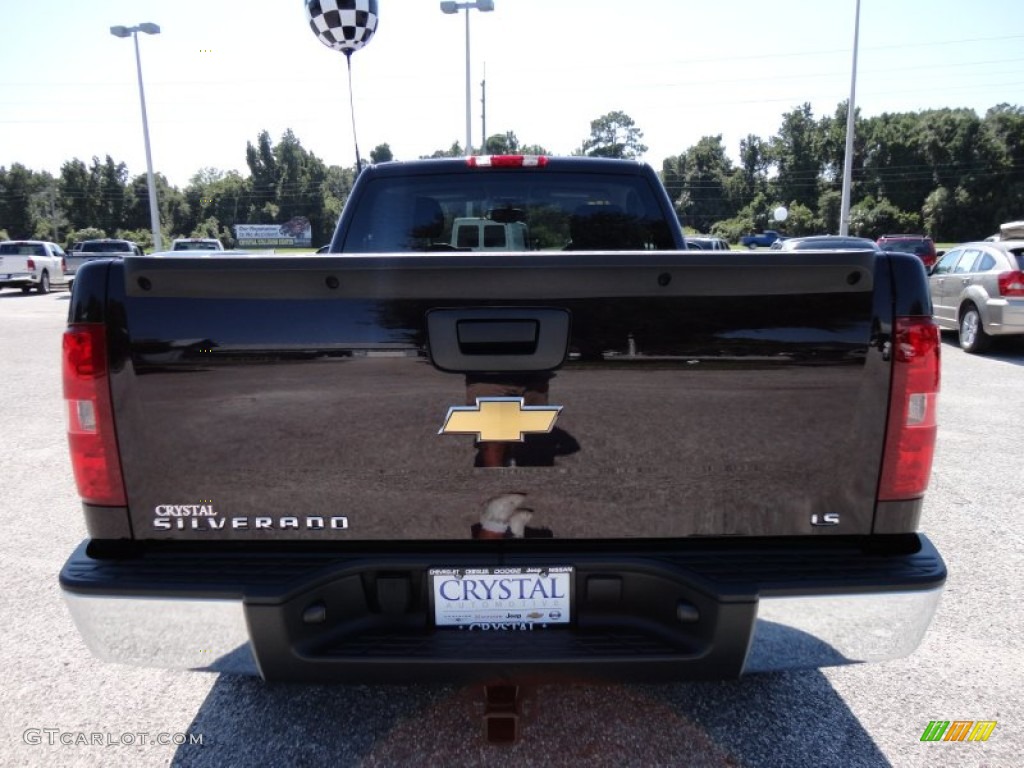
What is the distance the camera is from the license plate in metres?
1.80

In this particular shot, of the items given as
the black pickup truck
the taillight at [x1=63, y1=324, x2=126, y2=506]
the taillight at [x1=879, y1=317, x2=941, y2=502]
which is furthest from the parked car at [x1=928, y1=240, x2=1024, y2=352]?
the taillight at [x1=63, y1=324, x2=126, y2=506]

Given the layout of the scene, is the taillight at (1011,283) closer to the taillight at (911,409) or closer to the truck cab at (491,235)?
the truck cab at (491,235)

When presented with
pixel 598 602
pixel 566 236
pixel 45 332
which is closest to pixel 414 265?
pixel 598 602

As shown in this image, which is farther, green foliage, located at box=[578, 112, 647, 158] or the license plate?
green foliage, located at box=[578, 112, 647, 158]

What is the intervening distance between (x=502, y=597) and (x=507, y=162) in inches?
83.6

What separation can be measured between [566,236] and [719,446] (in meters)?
1.81

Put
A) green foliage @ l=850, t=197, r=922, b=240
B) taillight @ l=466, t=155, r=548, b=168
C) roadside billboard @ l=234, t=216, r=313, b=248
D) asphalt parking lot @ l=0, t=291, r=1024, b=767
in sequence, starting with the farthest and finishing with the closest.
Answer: roadside billboard @ l=234, t=216, r=313, b=248
green foliage @ l=850, t=197, r=922, b=240
taillight @ l=466, t=155, r=548, b=168
asphalt parking lot @ l=0, t=291, r=1024, b=767

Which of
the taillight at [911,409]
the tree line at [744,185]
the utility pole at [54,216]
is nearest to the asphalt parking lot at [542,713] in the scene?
the taillight at [911,409]

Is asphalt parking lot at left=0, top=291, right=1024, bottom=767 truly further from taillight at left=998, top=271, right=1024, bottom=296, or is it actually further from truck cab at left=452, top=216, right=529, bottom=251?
taillight at left=998, top=271, right=1024, bottom=296

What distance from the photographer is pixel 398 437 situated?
1748 mm

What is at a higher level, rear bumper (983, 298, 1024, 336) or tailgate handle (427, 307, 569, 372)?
tailgate handle (427, 307, 569, 372)

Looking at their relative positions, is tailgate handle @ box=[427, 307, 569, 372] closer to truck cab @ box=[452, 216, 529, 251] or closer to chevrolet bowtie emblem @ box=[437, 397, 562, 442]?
chevrolet bowtie emblem @ box=[437, 397, 562, 442]
